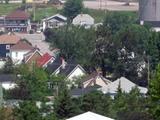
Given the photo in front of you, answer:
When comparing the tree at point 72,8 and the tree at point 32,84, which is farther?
the tree at point 72,8

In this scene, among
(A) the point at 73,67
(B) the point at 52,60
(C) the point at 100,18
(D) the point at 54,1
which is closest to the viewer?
(A) the point at 73,67

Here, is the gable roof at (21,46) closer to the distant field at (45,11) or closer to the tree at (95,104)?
the distant field at (45,11)

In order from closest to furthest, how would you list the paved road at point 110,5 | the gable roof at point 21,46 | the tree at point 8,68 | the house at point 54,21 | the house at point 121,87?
the house at point 121,87 < the tree at point 8,68 < the gable roof at point 21,46 < the house at point 54,21 < the paved road at point 110,5

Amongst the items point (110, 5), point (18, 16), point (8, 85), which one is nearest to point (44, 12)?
point (18, 16)

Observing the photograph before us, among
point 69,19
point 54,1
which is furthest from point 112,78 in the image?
point 54,1

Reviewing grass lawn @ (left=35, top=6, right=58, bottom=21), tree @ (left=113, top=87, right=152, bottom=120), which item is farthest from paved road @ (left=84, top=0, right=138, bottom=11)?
tree @ (left=113, top=87, right=152, bottom=120)

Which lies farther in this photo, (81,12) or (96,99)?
(81,12)

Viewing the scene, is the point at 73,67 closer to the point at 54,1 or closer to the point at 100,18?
the point at 100,18

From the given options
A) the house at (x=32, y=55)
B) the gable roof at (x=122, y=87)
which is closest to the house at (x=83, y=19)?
the house at (x=32, y=55)
